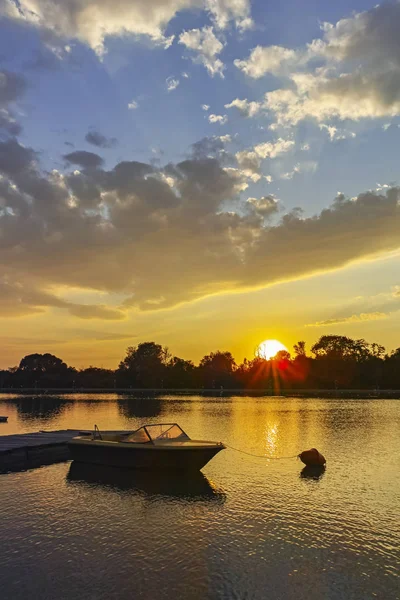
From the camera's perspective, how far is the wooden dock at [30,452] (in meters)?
31.0

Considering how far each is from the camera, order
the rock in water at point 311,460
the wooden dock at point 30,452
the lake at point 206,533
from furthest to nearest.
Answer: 1. the wooden dock at point 30,452
2. the rock in water at point 311,460
3. the lake at point 206,533

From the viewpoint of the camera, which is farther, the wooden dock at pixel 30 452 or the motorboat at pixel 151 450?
the wooden dock at pixel 30 452

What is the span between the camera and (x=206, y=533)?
1762 cm

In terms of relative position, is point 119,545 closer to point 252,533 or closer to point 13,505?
point 252,533

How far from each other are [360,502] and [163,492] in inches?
375

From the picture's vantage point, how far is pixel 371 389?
631 ft

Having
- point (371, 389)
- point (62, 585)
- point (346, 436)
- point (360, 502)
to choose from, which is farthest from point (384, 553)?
point (371, 389)

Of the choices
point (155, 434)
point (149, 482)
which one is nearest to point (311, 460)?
point (155, 434)

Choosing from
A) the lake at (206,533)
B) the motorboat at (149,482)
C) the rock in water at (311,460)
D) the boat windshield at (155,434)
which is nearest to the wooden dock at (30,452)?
the lake at (206,533)

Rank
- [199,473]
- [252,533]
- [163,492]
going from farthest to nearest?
[199,473] < [163,492] < [252,533]

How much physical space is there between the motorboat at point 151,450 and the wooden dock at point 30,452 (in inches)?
141

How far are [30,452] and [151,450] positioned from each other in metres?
10.5

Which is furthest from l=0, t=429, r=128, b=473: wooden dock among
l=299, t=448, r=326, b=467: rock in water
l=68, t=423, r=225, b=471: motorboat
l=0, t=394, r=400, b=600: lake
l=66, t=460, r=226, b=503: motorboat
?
l=299, t=448, r=326, b=467: rock in water

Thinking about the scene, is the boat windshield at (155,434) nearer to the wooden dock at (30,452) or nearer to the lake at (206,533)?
the lake at (206,533)
